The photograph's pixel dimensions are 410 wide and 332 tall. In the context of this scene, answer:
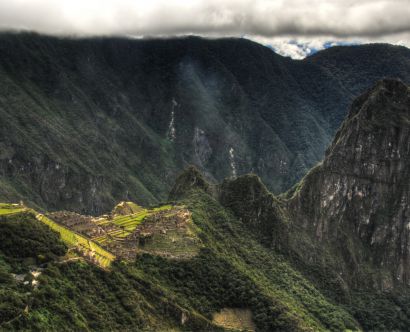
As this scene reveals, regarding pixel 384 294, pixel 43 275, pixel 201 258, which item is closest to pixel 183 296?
pixel 201 258

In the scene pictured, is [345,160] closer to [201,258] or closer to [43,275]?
[201,258]

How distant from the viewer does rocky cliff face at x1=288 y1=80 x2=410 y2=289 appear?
170250 mm

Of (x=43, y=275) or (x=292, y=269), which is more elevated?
(x=43, y=275)

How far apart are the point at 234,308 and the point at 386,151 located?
3171 inches

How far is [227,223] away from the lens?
14800 centimetres

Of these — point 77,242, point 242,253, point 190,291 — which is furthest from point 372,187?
point 77,242

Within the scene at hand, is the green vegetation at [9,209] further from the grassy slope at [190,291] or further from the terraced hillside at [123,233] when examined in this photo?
the grassy slope at [190,291]

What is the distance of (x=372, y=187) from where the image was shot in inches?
6816

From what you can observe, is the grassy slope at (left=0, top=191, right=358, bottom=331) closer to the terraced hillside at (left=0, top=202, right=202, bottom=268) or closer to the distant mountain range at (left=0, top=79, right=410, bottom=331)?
the distant mountain range at (left=0, top=79, right=410, bottom=331)

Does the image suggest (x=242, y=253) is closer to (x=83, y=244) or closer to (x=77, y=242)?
(x=83, y=244)

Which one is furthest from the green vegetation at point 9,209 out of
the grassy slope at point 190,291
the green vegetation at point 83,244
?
the grassy slope at point 190,291

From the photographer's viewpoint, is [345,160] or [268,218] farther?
[345,160]

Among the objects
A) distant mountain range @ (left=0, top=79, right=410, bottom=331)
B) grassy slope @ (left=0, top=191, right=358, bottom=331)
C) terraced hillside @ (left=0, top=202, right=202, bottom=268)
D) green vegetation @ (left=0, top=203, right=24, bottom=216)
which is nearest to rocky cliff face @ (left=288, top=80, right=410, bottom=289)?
distant mountain range @ (left=0, top=79, right=410, bottom=331)

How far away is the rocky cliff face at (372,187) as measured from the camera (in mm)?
170250
